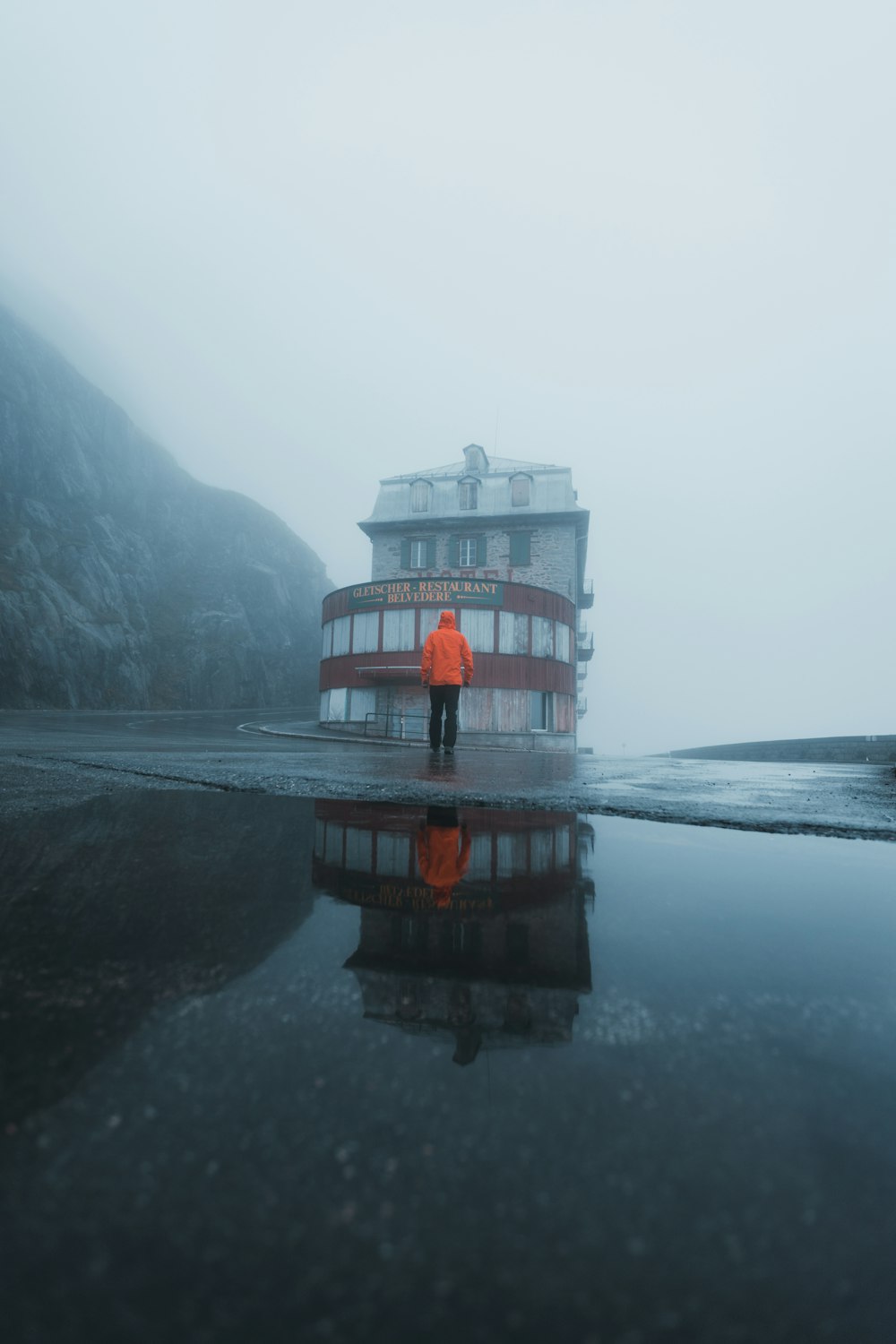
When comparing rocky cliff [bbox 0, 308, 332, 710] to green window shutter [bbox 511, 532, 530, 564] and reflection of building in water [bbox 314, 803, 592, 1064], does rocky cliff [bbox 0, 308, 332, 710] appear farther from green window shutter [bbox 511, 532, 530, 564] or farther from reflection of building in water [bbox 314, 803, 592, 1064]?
reflection of building in water [bbox 314, 803, 592, 1064]

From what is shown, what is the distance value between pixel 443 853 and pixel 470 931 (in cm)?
77

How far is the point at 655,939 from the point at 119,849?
1.49 m

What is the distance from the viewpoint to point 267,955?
115cm

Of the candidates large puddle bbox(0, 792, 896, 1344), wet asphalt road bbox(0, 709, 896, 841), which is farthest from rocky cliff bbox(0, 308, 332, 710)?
large puddle bbox(0, 792, 896, 1344)

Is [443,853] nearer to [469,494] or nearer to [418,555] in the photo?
[418,555]

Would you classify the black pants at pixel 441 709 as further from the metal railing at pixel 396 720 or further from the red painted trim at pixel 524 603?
the red painted trim at pixel 524 603

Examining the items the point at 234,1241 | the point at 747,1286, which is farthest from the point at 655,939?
the point at 234,1241

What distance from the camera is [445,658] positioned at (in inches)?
373

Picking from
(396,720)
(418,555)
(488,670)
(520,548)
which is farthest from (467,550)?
(396,720)

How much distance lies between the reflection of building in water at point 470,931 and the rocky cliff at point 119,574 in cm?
3926

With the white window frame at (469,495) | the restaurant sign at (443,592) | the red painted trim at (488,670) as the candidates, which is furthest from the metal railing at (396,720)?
the white window frame at (469,495)

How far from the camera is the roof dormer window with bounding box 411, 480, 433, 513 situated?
106ft

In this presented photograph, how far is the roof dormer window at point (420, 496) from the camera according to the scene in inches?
1270

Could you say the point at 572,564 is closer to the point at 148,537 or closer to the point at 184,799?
the point at 184,799
